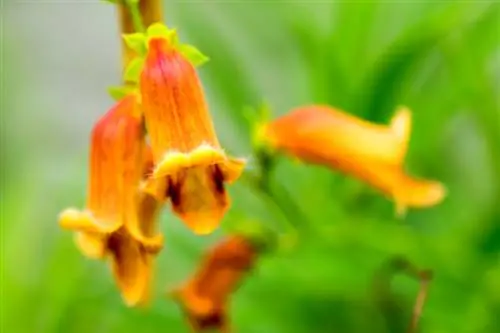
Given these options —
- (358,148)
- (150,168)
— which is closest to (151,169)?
(150,168)

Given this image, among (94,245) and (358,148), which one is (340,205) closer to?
(358,148)

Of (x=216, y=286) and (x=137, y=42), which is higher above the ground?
(x=137, y=42)

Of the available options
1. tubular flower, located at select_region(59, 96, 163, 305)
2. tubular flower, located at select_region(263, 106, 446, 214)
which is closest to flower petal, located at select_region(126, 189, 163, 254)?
tubular flower, located at select_region(59, 96, 163, 305)

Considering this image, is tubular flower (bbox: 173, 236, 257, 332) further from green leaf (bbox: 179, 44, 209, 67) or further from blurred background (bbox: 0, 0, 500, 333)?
green leaf (bbox: 179, 44, 209, 67)

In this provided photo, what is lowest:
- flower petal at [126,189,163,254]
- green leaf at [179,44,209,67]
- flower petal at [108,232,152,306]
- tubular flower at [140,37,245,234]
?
flower petal at [108,232,152,306]

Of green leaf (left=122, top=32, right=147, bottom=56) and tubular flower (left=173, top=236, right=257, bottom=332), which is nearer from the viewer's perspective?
green leaf (left=122, top=32, right=147, bottom=56)

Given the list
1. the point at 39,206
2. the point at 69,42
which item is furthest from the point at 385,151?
the point at 69,42

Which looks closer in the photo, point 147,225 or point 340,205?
point 147,225
